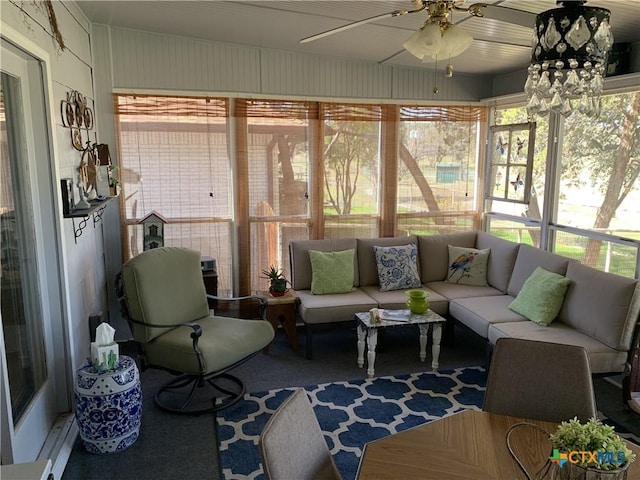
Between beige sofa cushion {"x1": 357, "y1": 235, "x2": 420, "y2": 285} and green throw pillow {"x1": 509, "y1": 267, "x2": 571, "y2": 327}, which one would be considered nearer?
green throw pillow {"x1": 509, "y1": 267, "x2": 571, "y2": 327}

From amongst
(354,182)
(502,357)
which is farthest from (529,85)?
(354,182)

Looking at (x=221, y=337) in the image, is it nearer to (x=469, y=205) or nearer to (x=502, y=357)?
(x=502, y=357)

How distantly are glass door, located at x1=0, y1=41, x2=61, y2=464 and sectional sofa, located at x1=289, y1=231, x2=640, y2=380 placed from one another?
195cm

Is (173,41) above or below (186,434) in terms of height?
above

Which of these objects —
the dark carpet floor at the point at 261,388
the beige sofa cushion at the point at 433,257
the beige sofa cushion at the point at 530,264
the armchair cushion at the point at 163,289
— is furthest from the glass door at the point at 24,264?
the beige sofa cushion at the point at 530,264

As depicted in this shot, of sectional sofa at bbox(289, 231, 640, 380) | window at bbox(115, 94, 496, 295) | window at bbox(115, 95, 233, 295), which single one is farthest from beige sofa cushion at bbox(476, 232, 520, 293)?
window at bbox(115, 95, 233, 295)

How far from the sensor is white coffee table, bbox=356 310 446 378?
3.75m

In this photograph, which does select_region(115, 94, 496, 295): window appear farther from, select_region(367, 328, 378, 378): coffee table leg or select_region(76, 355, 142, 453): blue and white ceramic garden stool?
select_region(76, 355, 142, 453): blue and white ceramic garden stool

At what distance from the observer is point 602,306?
3.38 meters

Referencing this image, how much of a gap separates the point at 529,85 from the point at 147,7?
2890 mm

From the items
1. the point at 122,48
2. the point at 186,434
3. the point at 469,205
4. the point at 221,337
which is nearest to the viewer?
the point at 186,434

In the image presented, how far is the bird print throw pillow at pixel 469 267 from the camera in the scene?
471 centimetres

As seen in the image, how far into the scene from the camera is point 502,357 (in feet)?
6.85

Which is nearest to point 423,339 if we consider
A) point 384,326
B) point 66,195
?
point 384,326
